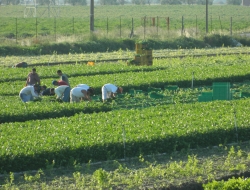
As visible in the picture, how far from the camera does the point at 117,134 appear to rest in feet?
53.4

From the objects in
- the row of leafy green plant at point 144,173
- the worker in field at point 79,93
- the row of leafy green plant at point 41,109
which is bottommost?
the row of leafy green plant at point 144,173

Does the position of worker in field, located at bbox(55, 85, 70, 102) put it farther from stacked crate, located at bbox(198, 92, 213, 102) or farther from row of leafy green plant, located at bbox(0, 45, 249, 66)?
row of leafy green plant, located at bbox(0, 45, 249, 66)

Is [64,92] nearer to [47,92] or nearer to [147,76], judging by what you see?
[47,92]

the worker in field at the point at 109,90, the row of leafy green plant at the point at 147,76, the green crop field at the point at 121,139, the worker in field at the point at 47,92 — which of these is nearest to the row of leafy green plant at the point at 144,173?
the green crop field at the point at 121,139

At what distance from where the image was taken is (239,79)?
27766mm

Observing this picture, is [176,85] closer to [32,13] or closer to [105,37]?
[105,37]

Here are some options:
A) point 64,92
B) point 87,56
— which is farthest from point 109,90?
point 87,56

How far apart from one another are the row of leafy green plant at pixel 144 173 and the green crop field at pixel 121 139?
0.07 ft

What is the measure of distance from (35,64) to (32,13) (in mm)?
56639

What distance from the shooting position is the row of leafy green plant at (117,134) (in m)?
14.9

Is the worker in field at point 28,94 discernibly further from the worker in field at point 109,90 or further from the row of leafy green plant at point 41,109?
the worker in field at point 109,90

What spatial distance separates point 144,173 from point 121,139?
6.71ft

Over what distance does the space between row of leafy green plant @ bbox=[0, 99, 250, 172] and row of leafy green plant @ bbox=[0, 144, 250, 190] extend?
25 cm

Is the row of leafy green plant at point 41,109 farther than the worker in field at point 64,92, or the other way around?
the worker in field at point 64,92
